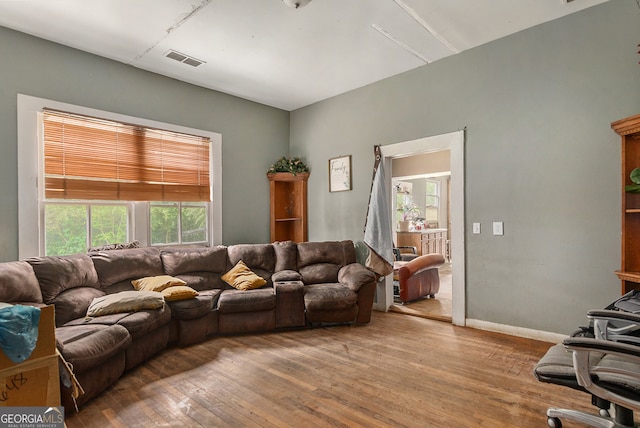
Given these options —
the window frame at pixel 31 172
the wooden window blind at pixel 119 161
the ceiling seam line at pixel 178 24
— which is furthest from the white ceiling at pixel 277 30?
the wooden window blind at pixel 119 161

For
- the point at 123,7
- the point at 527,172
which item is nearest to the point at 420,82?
the point at 527,172

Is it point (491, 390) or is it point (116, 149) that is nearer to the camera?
point (491, 390)

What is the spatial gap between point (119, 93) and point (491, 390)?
458 centimetres

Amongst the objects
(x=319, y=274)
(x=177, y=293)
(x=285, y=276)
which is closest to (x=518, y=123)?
(x=319, y=274)

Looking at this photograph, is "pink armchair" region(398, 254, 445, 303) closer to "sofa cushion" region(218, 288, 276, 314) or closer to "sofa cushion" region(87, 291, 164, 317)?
"sofa cushion" region(218, 288, 276, 314)

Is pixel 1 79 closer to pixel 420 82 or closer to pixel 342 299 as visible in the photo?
pixel 342 299

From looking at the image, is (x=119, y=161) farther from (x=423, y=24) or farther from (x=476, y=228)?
(x=476, y=228)

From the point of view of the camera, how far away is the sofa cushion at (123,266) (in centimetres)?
321

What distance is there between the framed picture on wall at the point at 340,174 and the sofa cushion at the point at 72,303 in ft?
10.6

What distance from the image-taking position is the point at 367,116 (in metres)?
4.56

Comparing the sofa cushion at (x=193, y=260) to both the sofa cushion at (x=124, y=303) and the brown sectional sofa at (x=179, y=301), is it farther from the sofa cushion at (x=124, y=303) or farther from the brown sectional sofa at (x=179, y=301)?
the sofa cushion at (x=124, y=303)

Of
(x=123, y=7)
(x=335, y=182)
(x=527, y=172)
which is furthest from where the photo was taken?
(x=335, y=182)

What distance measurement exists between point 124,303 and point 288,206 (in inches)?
124

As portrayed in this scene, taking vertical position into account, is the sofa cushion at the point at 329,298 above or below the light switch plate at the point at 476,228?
below
